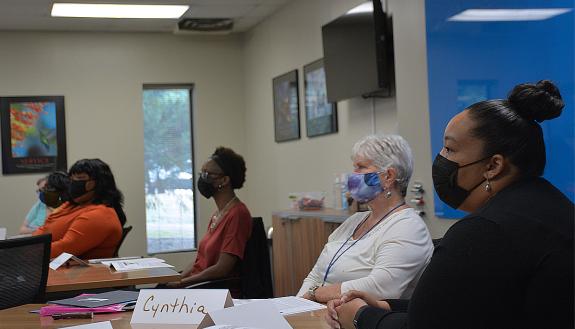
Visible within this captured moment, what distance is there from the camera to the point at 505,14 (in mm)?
3588

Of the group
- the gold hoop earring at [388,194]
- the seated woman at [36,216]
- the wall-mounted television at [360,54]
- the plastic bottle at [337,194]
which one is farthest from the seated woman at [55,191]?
the gold hoop earring at [388,194]

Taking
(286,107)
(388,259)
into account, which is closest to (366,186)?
(388,259)

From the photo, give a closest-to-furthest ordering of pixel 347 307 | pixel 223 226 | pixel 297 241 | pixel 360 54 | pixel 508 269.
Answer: pixel 508 269 < pixel 347 307 < pixel 223 226 < pixel 360 54 < pixel 297 241

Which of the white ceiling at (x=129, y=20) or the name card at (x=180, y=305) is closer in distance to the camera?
the name card at (x=180, y=305)

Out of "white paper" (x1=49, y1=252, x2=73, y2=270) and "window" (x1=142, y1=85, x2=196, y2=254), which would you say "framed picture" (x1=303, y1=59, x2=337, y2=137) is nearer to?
"window" (x1=142, y1=85, x2=196, y2=254)

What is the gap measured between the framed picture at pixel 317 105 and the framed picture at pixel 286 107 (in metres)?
0.24

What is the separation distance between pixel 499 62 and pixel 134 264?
2160 millimetres

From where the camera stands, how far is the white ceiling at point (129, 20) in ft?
22.5

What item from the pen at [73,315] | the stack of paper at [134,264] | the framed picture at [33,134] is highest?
the framed picture at [33,134]

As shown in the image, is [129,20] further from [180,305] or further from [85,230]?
[180,305]

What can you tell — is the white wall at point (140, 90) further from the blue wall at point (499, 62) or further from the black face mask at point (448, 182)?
the black face mask at point (448, 182)

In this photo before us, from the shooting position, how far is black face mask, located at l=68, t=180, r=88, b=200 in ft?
15.3

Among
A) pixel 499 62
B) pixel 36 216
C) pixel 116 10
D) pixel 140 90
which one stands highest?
pixel 116 10

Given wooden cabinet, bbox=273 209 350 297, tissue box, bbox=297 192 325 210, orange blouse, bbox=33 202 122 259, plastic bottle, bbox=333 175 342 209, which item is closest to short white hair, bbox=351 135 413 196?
wooden cabinet, bbox=273 209 350 297
